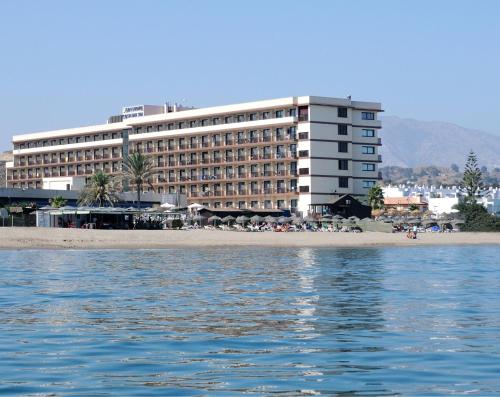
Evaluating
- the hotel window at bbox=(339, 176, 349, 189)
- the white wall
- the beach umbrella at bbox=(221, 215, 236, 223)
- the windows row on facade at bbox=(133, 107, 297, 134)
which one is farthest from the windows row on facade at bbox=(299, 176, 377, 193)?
the white wall

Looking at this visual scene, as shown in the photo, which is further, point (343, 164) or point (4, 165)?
point (4, 165)

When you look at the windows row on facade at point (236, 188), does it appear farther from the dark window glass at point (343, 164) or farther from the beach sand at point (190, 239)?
the beach sand at point (190, 239)

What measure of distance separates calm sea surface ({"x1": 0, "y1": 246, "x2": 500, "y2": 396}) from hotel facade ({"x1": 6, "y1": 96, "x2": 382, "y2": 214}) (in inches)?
3532

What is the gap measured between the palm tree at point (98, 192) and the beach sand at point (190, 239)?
27.9m

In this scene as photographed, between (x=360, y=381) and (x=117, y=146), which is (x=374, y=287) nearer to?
(x=360, y=381)

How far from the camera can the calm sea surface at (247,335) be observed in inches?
606

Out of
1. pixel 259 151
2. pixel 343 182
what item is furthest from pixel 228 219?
pixel 343 182

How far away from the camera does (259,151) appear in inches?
5394

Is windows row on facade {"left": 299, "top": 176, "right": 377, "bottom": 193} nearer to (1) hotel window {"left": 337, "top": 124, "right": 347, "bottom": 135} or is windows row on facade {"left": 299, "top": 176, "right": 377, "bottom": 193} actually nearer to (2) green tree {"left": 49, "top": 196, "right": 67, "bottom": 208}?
(1) hotel window {"left": 337, "top": 124, "right": 347, "bottom": 135}

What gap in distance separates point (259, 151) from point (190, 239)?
167ft

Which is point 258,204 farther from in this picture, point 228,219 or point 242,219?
point 242,219

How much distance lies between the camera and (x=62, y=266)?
164 ft

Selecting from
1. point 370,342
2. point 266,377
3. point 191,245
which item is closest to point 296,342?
point 370,342

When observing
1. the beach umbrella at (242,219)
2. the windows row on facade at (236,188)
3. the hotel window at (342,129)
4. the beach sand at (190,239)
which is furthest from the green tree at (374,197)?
the beach sand at (190,239)
